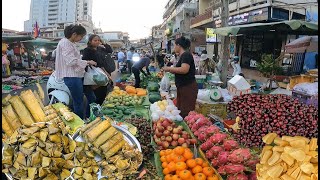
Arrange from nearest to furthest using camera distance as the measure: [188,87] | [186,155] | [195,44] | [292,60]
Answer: [186,155] → [188,87] → [292,60] → [195,44]

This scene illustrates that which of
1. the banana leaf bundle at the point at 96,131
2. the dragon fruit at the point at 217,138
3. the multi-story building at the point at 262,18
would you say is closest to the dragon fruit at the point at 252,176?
the dragon fruit at the point at 217,138

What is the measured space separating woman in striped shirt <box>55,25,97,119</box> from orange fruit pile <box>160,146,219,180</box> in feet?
7.04

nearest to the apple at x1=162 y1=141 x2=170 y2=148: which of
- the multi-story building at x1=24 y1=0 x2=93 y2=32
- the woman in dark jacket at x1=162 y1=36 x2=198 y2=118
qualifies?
the woman in dark jacket at x1=162 y1=36 x2=198 y2=118

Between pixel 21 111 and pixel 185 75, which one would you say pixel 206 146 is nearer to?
pixel 185 75

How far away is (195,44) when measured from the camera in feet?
109

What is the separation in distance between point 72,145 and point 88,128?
0.42m

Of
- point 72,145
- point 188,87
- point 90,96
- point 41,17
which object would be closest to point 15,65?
point 90,96

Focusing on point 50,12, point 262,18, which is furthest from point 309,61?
point 50,12

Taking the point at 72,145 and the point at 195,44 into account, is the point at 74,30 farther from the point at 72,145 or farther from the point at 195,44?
the point at 195,44

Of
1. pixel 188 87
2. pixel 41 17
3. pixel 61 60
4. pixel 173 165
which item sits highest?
pixel 41 17

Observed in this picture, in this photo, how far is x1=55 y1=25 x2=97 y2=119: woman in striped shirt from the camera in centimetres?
470

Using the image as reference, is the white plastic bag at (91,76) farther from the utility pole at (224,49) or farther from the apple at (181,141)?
the utility pole at (224,49)

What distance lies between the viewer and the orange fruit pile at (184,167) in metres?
3.10

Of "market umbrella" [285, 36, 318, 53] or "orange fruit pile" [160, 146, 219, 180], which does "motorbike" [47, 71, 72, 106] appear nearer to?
"orange fruit pile" [160, 146, 219, 180]
